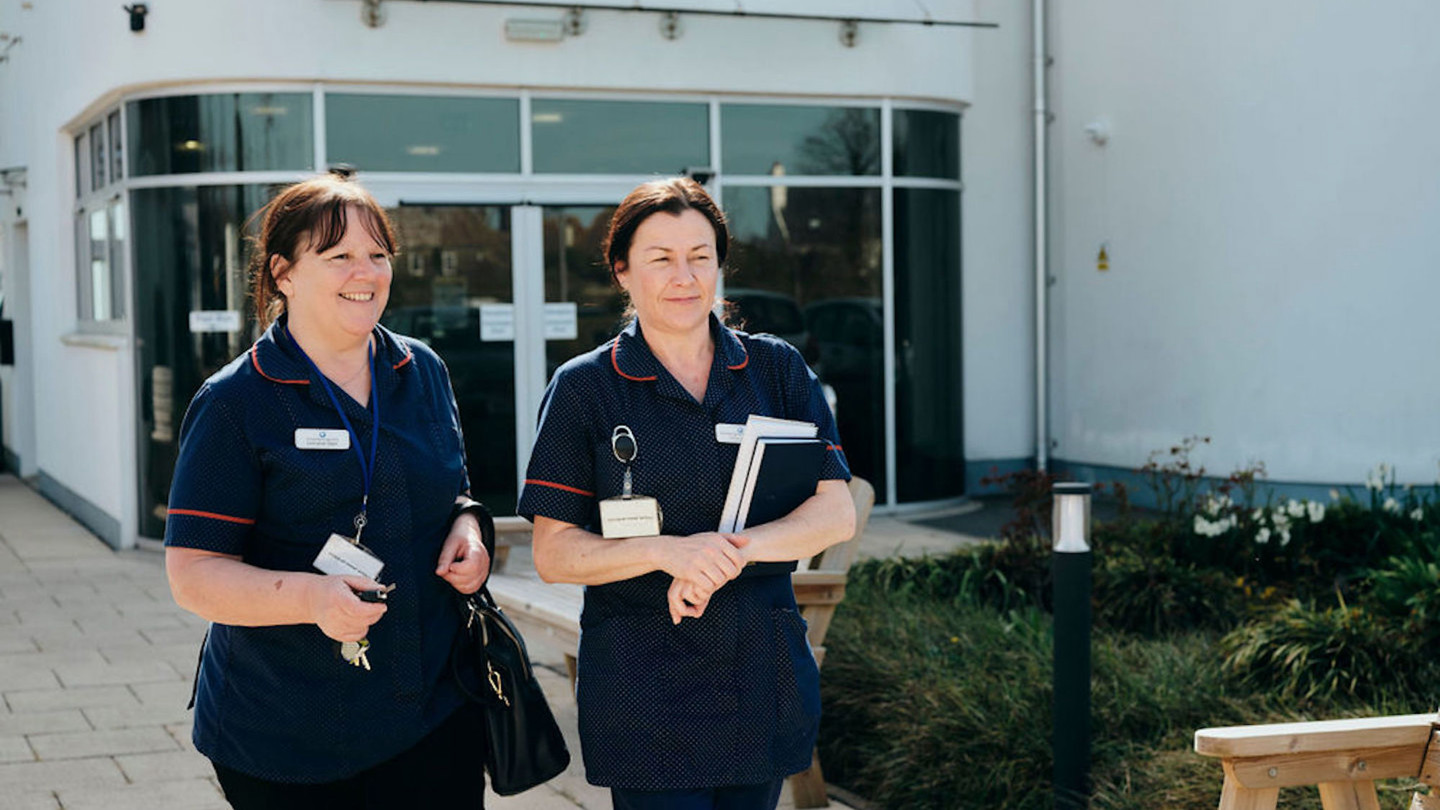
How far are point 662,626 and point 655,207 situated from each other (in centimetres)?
77

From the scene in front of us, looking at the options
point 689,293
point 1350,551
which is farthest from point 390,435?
point 1350,551

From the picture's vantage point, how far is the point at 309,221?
2.86 m

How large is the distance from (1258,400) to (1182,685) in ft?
20.9

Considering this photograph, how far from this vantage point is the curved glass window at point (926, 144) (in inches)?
479

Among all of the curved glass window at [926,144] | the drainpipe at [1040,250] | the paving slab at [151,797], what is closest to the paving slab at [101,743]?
the paving slab at [151,797]

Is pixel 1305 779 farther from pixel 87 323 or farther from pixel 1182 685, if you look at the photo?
pixel 87 323

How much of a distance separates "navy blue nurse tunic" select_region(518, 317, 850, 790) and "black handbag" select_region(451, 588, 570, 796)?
0.10 metres

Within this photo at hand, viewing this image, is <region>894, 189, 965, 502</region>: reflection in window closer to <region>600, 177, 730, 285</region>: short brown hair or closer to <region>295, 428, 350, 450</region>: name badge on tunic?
<region>600, 177, 730, 285</region>: short brown hair

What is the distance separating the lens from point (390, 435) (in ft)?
9.52

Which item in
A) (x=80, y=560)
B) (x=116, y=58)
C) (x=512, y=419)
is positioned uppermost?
(x=116, y=58)

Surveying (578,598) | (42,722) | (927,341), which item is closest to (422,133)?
(927,341)

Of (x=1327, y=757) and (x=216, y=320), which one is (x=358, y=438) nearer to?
(x=1327, y=757)

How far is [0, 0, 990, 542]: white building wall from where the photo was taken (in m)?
10.4

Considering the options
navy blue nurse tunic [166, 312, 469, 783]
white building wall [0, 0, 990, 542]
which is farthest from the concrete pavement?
navy blue nurse tunic [166, 312, 469, 783]
